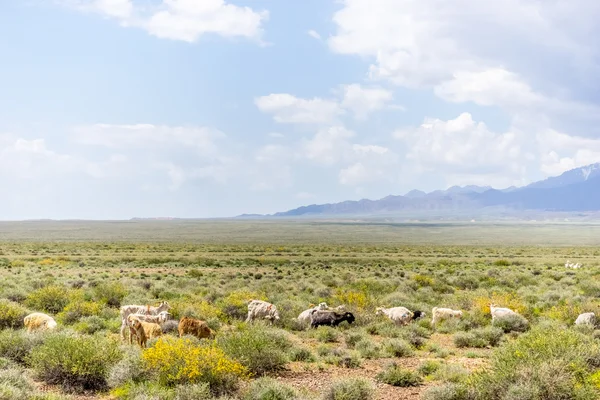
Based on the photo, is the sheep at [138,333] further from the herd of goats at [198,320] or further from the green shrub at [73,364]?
the green shrub at [73,364]

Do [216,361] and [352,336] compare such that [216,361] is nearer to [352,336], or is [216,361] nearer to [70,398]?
[70,398]

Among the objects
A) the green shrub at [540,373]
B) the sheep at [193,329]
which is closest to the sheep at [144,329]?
the sheep at [193,329]

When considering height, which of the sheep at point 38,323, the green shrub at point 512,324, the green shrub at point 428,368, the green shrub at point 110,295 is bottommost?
the green shrub at point 512,324

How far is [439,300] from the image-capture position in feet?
74.0

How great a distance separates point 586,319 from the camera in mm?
14773

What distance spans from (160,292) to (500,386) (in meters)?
18.7

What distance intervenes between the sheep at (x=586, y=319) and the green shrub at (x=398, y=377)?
7818 mm

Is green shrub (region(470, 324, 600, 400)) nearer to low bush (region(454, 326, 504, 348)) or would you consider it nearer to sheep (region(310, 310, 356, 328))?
low bush (region(454, 326, 504, 348))

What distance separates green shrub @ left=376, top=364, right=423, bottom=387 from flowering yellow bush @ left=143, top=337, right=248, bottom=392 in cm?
326

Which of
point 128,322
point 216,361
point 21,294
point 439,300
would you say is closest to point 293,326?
point 128,322

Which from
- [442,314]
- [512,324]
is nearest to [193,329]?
[442,314]

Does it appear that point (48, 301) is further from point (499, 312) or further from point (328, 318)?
point (499, 312)

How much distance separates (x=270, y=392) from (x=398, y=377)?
10.1 feet

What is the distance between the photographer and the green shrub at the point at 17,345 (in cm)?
1084
